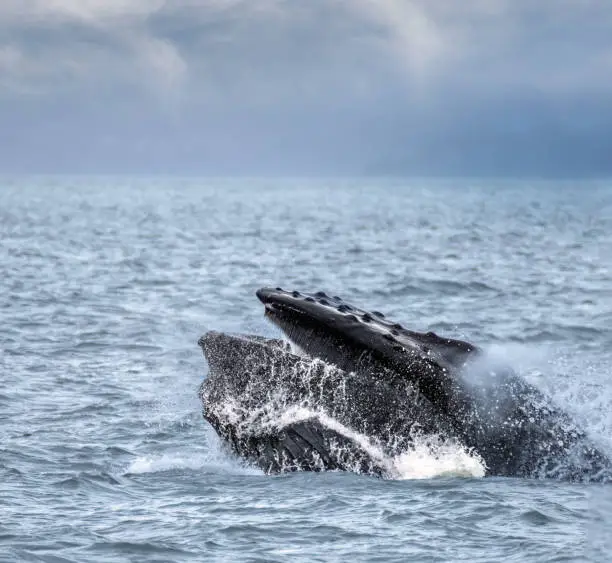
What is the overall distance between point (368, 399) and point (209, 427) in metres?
5.83

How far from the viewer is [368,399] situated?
41.0 feet

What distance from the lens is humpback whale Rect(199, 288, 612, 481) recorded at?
12227 mm

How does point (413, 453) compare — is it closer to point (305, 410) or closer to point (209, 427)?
point (305, 410)

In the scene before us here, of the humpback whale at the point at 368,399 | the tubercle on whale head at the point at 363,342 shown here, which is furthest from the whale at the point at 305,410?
the tubercle on whale head at the point at 363,342

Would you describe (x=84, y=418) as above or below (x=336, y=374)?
below

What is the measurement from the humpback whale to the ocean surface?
41 cm

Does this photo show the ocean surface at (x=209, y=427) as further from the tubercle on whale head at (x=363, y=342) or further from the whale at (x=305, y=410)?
the tubercle on whale head at (x=363, y=342)

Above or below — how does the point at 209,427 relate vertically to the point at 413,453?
below

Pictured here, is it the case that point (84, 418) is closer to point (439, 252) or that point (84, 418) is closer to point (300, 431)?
point (300, 431)

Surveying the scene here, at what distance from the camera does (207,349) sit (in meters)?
13.2

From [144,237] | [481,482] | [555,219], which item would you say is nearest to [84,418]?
[481,482]

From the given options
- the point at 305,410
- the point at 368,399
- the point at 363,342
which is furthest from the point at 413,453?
the point at 363,342

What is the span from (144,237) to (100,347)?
152 ft

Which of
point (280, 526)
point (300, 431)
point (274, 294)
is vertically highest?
point (274, 294)
